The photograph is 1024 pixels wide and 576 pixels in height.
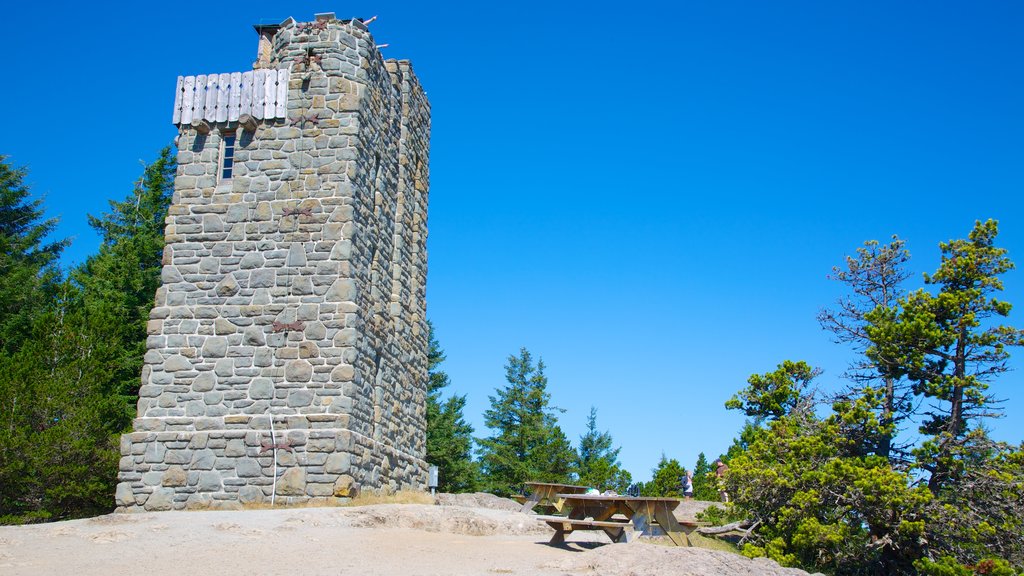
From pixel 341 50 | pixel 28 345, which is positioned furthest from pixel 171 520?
pixel 28 345

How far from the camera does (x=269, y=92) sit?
15922mm

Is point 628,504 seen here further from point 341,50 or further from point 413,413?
point 341,50

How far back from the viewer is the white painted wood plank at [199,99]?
16094 mm

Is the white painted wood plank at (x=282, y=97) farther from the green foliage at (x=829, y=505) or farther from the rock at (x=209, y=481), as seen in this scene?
the green foliage at (x=829, y=505)

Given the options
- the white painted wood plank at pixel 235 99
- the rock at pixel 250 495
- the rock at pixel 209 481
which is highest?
the white painted wood plank at pixel 235 99

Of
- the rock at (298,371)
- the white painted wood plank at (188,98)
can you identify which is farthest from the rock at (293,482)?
the white painted wood plank at (188,98)

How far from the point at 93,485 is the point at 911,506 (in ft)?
50.7

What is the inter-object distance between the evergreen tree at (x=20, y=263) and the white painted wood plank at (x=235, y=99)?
10367 mm

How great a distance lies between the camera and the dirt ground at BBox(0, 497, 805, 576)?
8781 mm

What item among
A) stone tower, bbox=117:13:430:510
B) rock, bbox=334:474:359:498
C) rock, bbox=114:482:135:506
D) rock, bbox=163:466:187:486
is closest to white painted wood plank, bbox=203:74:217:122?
stone tower, bbox=117:13:430:510

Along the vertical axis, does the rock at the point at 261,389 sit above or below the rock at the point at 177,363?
below

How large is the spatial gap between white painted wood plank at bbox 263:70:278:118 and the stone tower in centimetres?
3

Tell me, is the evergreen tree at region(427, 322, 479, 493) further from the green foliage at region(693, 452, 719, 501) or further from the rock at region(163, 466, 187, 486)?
the rock at region(163, 466, 187, 486)

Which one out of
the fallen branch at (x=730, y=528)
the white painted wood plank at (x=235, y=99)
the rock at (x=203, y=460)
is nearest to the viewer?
the rock at (x=203, y=460)
